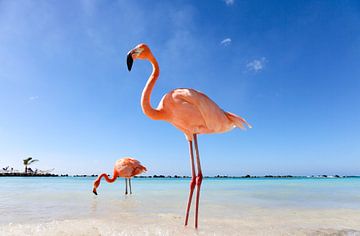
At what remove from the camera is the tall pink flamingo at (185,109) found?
144 inches

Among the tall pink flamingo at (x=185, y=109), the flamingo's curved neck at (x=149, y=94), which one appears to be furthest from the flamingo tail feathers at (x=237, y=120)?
the flamingo's curved neck at (x=149, y=94)

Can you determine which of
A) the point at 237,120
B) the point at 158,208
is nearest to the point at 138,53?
the point at 237,120

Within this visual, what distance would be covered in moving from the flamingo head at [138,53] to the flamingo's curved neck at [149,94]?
0.09 metres

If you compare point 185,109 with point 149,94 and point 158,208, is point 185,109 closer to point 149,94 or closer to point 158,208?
point 149,94

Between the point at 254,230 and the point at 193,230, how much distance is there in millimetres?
930

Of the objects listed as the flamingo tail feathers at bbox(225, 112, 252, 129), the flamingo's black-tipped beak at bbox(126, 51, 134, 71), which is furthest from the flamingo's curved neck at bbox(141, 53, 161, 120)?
the flamingo tail feathers at bbox(225, 112, 252, 129)

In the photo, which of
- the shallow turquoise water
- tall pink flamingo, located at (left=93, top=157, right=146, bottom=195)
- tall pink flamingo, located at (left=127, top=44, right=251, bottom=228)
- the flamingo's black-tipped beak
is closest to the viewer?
the flamingo's black-tipped beak

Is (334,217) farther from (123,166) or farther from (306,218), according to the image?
(123,166)

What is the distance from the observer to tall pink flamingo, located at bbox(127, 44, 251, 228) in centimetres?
367

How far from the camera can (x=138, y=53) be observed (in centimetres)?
378

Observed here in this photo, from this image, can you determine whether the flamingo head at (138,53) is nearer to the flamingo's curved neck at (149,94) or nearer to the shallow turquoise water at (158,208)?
the flamingo's curved neck at (149,94)

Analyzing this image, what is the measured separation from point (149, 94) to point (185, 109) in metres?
0.59

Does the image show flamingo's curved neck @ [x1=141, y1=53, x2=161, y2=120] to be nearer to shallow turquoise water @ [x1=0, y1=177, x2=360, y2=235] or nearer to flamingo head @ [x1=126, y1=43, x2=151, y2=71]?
flamingo head @ [x1=126, y1=43, x2=151, y2=71]

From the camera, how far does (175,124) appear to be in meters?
3.97
